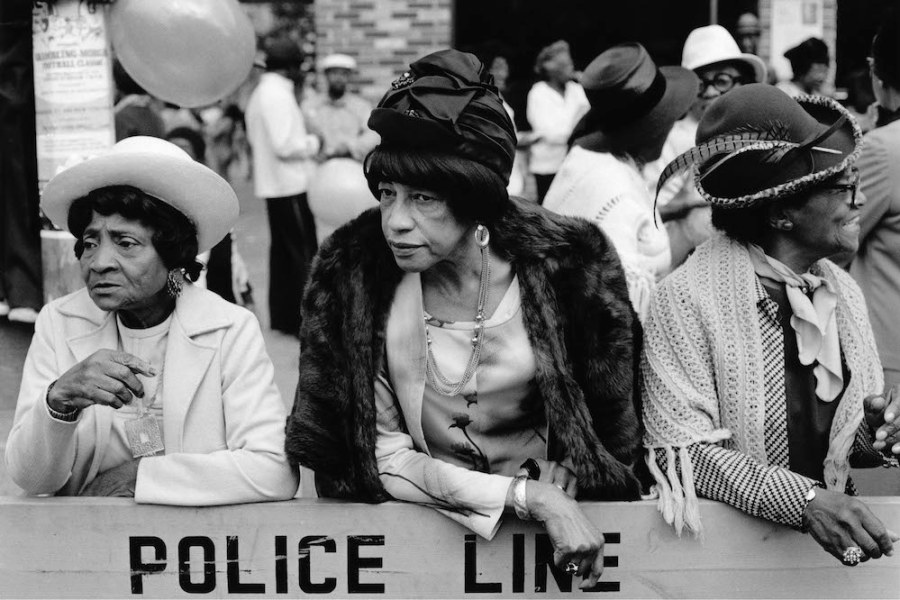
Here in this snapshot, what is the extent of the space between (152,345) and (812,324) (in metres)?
1.72

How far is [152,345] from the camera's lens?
2939 millimetres

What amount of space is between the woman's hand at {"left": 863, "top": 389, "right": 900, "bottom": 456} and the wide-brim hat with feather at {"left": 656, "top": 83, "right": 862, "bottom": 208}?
0.56 metres

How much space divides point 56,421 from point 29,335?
3.29 metres

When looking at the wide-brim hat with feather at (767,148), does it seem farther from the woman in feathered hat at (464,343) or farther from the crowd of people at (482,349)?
the woman in feathered hat at (464,343)

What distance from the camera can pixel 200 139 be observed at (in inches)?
265

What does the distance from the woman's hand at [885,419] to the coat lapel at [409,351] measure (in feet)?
3.66

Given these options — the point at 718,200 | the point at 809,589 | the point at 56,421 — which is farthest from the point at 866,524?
the point at 56,421

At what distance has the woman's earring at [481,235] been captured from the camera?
9.02 feet

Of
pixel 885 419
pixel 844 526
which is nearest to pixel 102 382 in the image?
pixel 844 526

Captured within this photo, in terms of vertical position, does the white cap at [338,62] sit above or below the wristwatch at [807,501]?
below

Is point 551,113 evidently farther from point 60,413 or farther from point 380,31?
point 60,413

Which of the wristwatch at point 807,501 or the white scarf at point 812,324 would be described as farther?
the white scarf at point 812,324

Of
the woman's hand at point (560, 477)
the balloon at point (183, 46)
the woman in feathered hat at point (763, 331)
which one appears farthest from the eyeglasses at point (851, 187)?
the balloon at point (183, 46)

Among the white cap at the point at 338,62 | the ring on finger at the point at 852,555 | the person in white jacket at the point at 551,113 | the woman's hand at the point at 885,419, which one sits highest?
the woman's hand at the point at 885,419
